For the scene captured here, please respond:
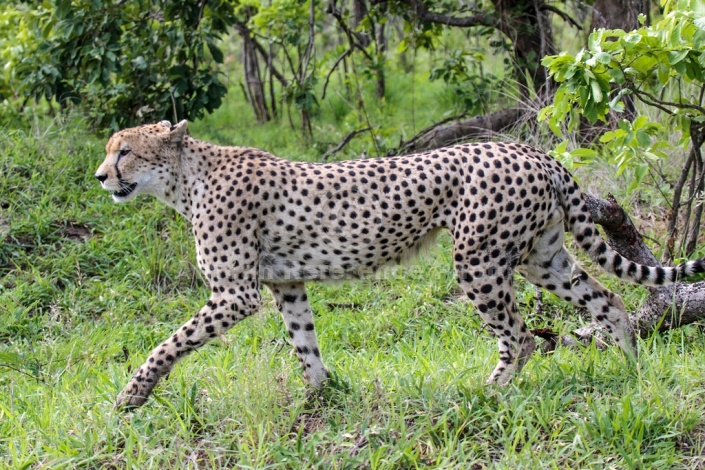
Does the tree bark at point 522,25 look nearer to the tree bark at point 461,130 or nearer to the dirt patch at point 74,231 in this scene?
the tree bark at point 461,130

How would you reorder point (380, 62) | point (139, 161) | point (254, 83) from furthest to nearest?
point (254, 83), point (380, 62), point (139, 161)

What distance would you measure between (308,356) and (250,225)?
72cm

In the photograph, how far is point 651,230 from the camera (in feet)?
20.0

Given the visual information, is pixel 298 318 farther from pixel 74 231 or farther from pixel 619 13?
pixel 619 13

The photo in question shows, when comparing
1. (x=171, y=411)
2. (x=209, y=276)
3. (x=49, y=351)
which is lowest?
(x=49, y=351)

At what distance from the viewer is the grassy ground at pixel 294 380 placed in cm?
354

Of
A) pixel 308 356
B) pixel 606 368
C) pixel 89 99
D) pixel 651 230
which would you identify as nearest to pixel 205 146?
pixel 308 356

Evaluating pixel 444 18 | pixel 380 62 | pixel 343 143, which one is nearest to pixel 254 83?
pixel 380 62

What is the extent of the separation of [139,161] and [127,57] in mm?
3518

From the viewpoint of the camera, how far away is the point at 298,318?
4.49 m

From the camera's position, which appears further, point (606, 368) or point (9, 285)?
point (9, 285)

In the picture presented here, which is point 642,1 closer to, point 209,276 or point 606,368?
point 606,368

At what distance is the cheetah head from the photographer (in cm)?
439

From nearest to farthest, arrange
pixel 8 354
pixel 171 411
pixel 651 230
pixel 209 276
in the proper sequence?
1. pixel 171 411
2. pixel 209 276
3. pixel 8 354
4. pixel 651 230
